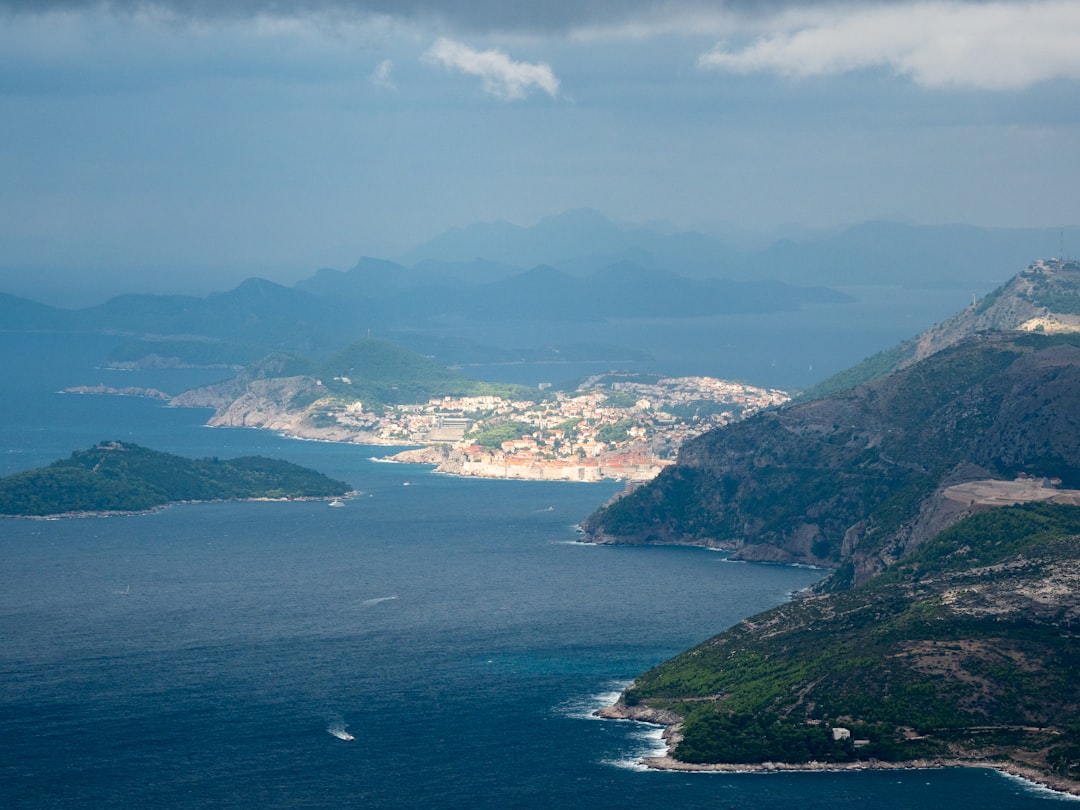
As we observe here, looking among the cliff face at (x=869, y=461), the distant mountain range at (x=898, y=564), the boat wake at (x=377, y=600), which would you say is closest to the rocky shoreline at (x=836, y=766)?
the distant mountain range at (x=898, y=564)

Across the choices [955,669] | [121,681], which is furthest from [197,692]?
[955,669]

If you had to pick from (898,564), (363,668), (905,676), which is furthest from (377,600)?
(905,676)

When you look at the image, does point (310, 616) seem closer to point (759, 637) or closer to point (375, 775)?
point (759, 637)

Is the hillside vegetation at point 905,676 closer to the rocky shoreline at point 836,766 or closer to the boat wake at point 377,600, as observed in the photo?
the rocky shoreline at point 836,766

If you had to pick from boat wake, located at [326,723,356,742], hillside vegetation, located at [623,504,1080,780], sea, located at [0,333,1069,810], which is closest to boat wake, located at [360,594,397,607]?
sea, located at [0,333,1069,810]

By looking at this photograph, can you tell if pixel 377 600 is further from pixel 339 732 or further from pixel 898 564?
pixel 339 732

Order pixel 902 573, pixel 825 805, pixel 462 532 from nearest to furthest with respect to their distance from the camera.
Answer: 1. pixel 825 805
2. pixel 902 573
3. pixel 462 532
